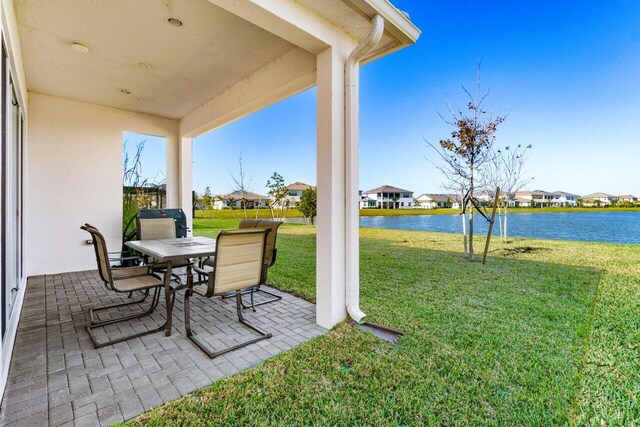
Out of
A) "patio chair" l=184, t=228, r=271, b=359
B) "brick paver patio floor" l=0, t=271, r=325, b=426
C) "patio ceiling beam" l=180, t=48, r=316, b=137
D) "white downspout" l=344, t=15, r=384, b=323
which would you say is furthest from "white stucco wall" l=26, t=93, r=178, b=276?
"white downspout" l=344, t=15, r=384, b=323

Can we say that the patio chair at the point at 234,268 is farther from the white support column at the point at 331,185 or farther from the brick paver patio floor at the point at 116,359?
the white support column at the point at 331,185

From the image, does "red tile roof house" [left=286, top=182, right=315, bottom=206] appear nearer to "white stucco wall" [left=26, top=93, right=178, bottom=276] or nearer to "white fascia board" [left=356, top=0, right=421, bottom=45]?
"white stucco wall" [left=26, top=93, right=178, bottom=276]

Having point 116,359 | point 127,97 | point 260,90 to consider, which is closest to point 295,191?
point 127,97

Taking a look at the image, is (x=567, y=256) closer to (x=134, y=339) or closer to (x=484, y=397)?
(x=484, y=397)

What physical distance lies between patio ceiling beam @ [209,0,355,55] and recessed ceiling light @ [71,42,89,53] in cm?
228

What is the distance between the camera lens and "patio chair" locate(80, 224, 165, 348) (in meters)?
2.67

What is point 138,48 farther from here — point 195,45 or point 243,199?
point 243,199

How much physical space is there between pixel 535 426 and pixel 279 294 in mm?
3145

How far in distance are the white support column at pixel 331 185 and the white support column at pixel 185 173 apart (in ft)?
14.7

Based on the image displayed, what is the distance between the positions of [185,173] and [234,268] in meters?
4.61

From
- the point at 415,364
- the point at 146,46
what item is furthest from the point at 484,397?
the point at 146,46

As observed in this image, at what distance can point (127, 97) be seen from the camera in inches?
205

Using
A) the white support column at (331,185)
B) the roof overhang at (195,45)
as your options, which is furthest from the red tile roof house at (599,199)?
the white support column at (331,185)

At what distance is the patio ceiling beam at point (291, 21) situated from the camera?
7.75 feet
